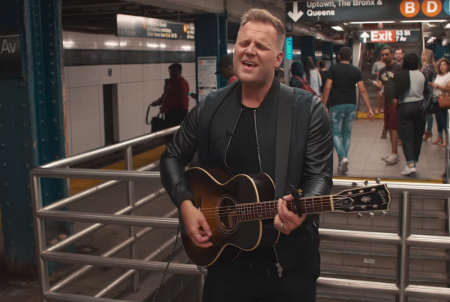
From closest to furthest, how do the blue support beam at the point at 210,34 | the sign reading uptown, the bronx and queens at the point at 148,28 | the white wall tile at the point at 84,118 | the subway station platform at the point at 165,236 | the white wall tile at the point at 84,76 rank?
the subway station platform at the point at 165,236 < the sign reading uptown, the bronx and queens at the point at 148,28 < the blue support beam at the point at 210,34 < the white wall tile at the point at 84,76 < the white wall tile at the point at 84,118

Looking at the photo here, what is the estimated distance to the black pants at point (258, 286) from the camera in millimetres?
2176

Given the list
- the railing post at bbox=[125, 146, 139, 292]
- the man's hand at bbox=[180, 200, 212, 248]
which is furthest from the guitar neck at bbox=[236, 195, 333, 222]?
the railing post at bbox=[125, 146, 139, 292]

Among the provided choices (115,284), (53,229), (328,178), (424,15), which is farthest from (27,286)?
(424,15)

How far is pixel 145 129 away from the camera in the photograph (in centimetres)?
1358

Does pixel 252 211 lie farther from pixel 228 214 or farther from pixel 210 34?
pixel 210 34

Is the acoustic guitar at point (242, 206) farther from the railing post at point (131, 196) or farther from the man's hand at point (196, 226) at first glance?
the railing post at point (131, 196)

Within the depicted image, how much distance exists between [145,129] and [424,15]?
701 cm

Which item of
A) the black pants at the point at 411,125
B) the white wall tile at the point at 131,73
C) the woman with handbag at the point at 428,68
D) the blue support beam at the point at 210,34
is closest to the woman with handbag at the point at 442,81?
the woman with handbag at the point at 428,68

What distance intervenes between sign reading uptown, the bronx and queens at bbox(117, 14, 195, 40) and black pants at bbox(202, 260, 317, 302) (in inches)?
257

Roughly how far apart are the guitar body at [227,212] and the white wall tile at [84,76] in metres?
8.64

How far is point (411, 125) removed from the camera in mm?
7445

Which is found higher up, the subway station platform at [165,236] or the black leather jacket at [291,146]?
the black leather jacket at [291,146]

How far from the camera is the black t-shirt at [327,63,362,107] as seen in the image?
24.9 feet

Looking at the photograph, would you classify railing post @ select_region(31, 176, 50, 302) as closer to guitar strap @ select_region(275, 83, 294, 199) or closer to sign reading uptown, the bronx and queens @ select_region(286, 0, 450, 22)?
guitar strap @ select_region(275, 83, 294, 199)
